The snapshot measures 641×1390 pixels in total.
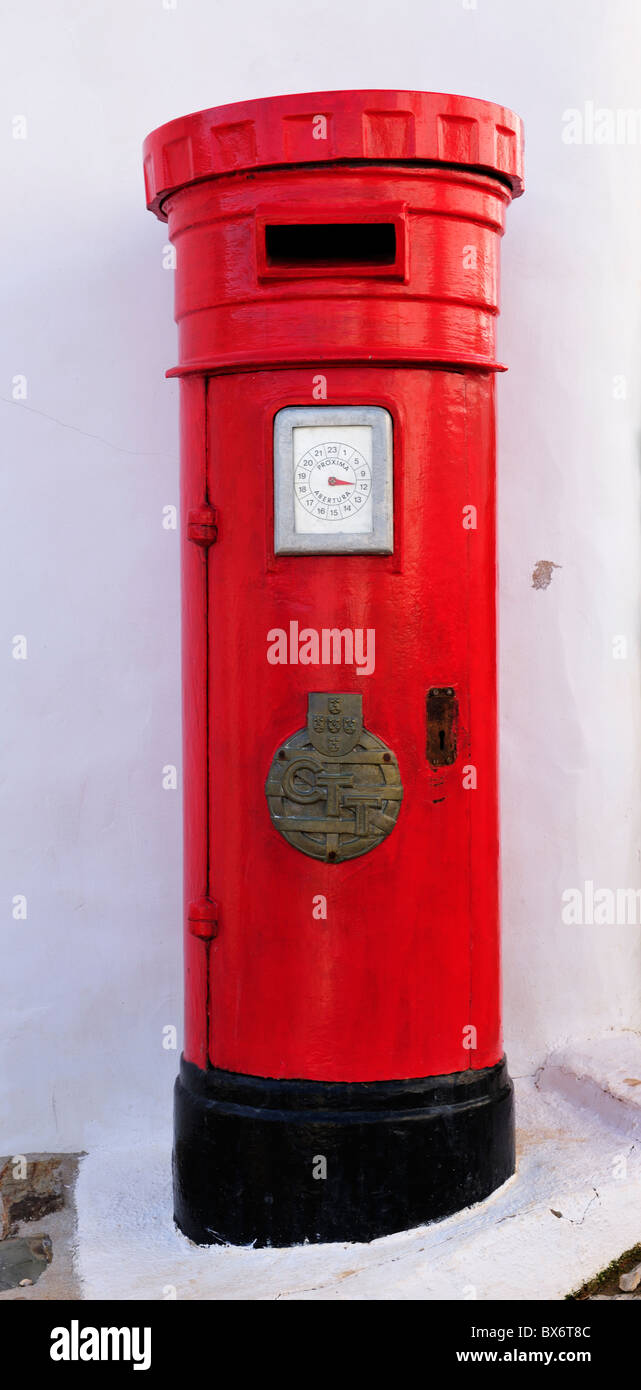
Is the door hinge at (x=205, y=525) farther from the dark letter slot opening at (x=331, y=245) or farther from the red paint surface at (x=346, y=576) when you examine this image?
the dark letter slot opening at (x=331, y=245)

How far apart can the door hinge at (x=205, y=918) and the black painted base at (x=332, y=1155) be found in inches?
10.8

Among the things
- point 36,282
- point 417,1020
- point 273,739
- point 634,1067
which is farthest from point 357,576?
point 634,1067

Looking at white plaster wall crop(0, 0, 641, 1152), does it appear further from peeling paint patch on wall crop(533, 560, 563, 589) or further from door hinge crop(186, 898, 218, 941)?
door hinge crop(186, 898, 218, 941)

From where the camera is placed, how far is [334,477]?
8.25 ft

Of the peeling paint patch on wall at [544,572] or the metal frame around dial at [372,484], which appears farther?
the peeling paint patch on wall at [544,572]

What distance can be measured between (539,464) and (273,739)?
1072 millimetres

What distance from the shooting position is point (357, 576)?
8.35 feet

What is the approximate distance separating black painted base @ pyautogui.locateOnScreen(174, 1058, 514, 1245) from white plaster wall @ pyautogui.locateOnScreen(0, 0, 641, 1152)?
2.06 ft

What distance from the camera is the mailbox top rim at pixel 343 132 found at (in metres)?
2.45

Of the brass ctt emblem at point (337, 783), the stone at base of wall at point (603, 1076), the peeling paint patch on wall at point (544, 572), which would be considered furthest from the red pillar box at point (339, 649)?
the peeling paint patch on wall at point (544, 572)

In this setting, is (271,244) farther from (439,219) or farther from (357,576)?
(357,576)

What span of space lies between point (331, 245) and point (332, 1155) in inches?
68.6

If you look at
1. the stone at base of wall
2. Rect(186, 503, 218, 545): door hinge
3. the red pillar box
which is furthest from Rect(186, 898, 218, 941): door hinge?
the stone at base of wall

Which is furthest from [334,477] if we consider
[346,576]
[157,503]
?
[157,503]
